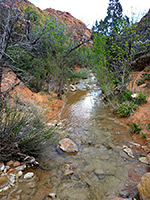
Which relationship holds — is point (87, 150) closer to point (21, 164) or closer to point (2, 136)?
point (21, 164)

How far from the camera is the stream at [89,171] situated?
2111 millimetres

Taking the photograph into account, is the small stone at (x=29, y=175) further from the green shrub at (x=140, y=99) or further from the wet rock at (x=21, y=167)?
the green shrub at (x=140, y=99)

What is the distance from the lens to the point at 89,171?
2689 mm

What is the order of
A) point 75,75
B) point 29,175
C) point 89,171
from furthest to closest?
point 75,75
point 89,171
point 29,175

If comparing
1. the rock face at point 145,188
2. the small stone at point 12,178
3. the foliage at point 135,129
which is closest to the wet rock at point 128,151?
the foliage at point 135,129

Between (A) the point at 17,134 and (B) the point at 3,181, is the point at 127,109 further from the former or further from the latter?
(B) the point at 3,181

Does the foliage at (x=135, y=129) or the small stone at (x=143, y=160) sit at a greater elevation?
the foliage at (x=135, y=129)

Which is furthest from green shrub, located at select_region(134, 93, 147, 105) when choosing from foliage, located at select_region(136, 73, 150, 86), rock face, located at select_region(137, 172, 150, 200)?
rock face, located at select_region(137, 172, 150, 200)

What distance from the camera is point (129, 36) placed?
5773mm

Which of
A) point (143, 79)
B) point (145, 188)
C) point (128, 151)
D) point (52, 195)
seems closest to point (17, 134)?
point (52, 195)

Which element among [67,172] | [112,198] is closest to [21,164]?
[67,172]

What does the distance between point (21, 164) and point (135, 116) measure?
4.18 meters

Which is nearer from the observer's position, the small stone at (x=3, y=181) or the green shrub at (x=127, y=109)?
the small stone at (x=3, y=181)

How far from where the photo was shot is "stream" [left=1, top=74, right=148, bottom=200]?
211cm
